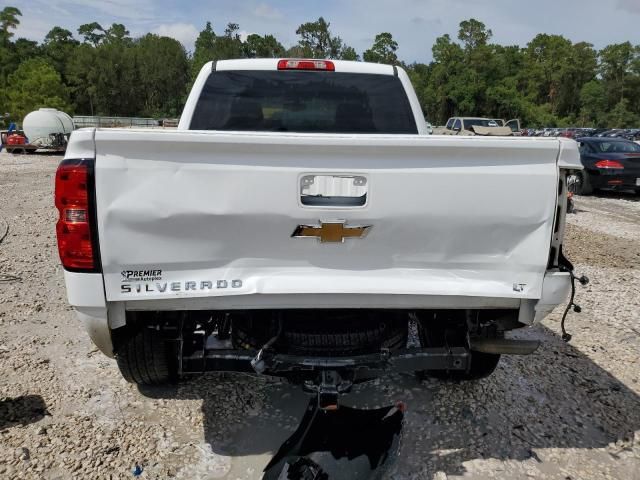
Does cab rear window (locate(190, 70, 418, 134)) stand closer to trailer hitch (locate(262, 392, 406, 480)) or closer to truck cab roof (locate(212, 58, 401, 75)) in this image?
truck cab roof (locate(212, 58, 401, 75))

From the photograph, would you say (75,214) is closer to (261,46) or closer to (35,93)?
(35,93)

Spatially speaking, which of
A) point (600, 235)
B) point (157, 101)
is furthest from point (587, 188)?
point (157, 101)

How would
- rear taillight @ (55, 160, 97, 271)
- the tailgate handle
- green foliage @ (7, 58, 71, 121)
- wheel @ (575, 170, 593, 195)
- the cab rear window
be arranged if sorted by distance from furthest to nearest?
green foliage @ (7, 58, 71, 121) < wheel @ (575, 170, 593, 195) < the cab rear window < the tailgate handle < rear taillight @ (55, 160, 97, 271)

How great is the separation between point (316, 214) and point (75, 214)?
1065 mm

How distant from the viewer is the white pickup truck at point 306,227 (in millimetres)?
2375

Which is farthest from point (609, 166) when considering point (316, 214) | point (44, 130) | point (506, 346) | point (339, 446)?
point (44, 130)

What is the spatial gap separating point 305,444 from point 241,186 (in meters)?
1.36

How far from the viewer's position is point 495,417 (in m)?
3.58

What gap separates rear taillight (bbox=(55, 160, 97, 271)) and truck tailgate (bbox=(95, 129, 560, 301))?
6cm

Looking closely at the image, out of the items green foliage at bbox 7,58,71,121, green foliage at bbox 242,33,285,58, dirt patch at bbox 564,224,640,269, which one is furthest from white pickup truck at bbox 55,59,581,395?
green foliage at bbox 242,33,285,58

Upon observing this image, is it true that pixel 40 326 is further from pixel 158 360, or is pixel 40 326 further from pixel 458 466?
pixel 458 466

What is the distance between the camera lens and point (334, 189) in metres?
2.49

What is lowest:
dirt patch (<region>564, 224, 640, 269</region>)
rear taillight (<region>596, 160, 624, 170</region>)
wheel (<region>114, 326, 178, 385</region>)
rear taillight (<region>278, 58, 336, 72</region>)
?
dirt patch (<region>564, 224, 640, 269</region>)

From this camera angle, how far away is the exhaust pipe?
2998mm
